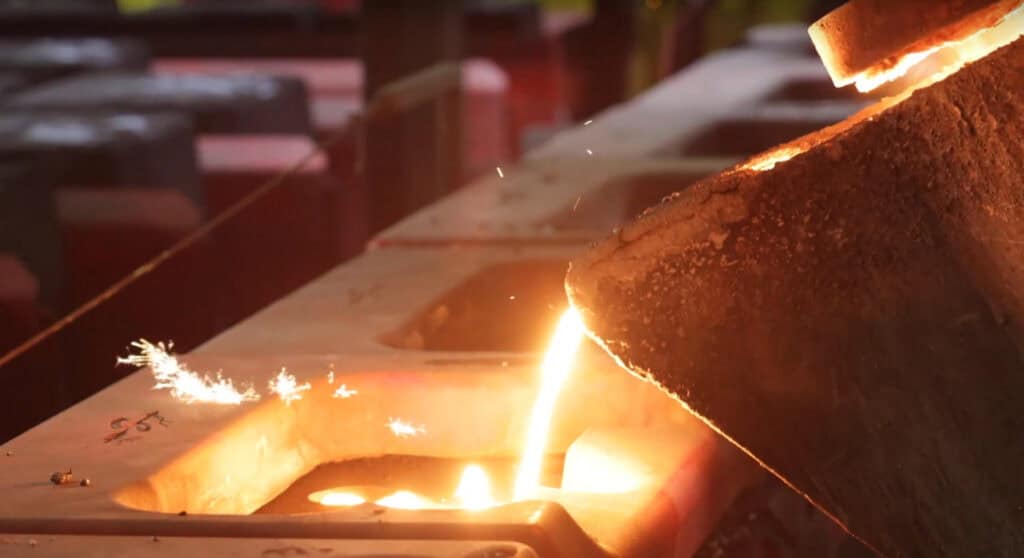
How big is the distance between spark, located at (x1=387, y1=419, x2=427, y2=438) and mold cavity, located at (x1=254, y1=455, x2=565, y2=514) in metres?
0.04

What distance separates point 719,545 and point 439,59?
11.9 feet

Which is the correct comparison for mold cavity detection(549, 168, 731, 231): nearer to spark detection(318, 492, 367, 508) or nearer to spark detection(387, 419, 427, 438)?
spark detection(387, 419, 427, 438)

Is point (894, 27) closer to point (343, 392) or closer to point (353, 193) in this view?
point (343, 392)

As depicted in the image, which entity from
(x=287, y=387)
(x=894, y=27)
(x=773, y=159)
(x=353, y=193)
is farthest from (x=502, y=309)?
(x=353, y=193)

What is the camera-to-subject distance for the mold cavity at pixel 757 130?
21.9 feet

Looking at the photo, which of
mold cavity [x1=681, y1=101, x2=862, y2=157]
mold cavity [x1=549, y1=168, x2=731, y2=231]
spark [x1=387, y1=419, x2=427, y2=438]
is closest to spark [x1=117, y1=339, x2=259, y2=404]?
spark [x1=387, y1=419, x2=427, y2=438]

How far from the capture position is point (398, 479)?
124 inches

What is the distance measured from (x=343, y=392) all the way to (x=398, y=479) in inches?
7.6

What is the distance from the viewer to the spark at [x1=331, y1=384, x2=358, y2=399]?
3164 millimetres

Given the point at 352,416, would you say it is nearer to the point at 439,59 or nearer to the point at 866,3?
the point at 866,3

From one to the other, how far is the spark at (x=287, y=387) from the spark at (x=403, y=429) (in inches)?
6.8

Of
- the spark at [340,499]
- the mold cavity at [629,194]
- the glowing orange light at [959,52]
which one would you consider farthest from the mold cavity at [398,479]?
the mold cavity at [629,194]

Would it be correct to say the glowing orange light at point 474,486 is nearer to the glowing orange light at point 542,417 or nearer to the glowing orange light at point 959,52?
the glowing orange light at point 542,417

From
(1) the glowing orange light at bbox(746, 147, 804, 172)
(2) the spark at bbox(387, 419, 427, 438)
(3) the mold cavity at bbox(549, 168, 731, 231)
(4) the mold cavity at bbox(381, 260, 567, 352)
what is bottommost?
(2) the spark at bbox(387, 419, 427, 438)
